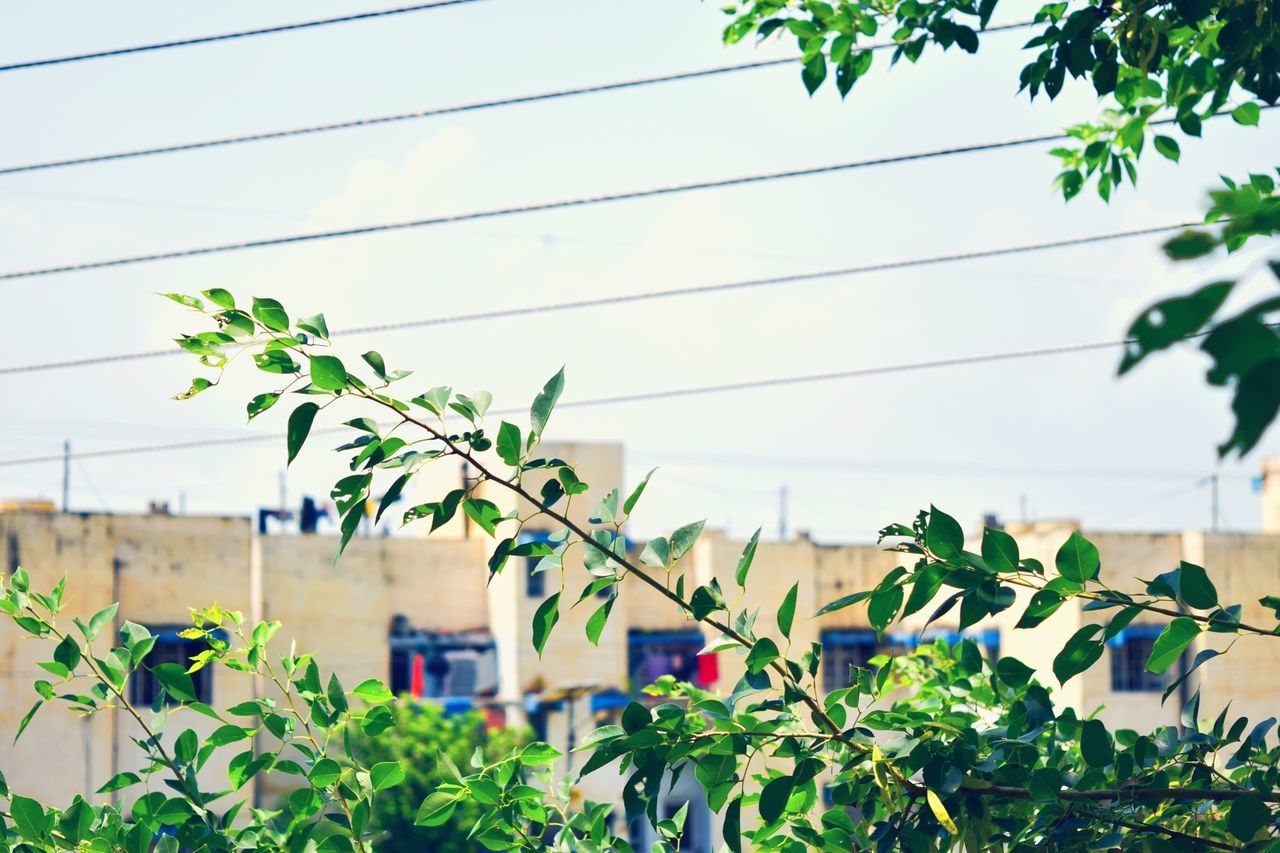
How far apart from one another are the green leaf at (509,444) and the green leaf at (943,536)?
0.55m

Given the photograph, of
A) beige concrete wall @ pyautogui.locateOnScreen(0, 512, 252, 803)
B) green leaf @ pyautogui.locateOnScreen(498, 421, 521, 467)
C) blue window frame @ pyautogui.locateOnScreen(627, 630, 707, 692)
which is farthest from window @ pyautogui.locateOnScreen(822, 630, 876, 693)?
green leaf @ pyautogui.locateOnScreen(498, 421, 521, 467)

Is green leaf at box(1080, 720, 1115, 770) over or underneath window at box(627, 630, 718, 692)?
over

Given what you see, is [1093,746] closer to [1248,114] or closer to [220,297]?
[220,297]

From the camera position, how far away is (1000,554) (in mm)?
1966

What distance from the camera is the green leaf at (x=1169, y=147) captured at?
3.37 meters

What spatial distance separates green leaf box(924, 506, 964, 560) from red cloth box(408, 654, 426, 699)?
2730 centimetres

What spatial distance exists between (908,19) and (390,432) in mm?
1906

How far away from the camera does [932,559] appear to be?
201 cm

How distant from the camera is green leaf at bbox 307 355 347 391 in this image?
1.88 m

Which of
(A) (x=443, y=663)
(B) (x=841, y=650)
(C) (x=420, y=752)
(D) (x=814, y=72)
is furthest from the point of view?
(A) (x=443, y=663)

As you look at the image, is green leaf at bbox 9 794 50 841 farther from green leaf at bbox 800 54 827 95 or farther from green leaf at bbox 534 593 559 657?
A: green leaf at bbox 800 54 827 95

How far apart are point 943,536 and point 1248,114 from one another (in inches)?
70.3

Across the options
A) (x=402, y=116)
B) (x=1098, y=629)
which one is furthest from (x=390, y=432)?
(x=402, y=116)

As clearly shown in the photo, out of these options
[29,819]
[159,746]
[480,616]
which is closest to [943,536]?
[159,746]
